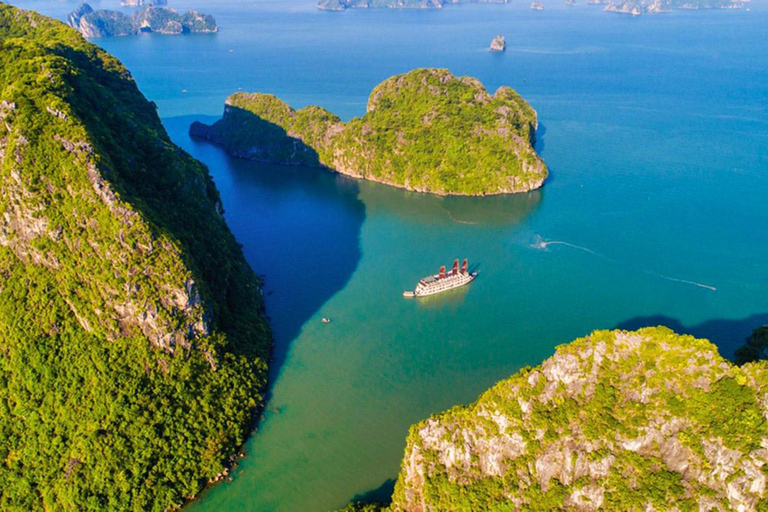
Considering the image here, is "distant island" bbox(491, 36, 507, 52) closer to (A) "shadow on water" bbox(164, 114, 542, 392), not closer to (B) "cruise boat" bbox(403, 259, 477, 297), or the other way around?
(A) "shadow on water" bbox(164, 114, 542, 392)

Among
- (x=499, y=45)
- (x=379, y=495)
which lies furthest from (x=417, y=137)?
(x=499, y=45)

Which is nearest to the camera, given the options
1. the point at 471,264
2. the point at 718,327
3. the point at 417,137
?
the point at 718,327

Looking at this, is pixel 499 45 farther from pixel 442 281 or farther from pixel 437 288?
pixel 437 288

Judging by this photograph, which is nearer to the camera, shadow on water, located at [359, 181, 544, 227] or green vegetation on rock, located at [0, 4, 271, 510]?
green vegetation on rock, located at [0, 4, 271, 510]

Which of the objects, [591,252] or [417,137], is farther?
[417,137]

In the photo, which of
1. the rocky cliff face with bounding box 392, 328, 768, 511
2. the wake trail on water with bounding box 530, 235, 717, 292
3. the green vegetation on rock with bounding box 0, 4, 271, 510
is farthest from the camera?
the wake trail on water with bounding box 530, 235, 717, 292

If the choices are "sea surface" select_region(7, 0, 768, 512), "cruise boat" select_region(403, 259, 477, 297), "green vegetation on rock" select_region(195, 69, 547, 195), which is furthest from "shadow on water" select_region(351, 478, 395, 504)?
"green vegetation on rock" select_region(195, 69, 547, 195)

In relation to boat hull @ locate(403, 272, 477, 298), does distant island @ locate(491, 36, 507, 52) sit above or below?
above
